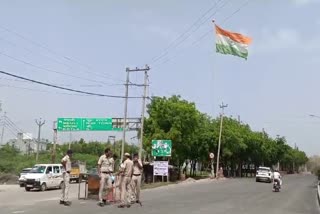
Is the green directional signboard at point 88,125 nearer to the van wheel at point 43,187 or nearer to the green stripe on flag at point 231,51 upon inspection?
the van wheel at point 43,187

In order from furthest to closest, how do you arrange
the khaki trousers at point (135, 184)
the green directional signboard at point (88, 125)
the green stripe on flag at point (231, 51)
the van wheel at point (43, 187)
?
the green directional signboard at point (88, 125) → the van wheel at point (43, 187) → the green stripe on flag at point (231, 51) → the khaki trousers at point (135, 184)

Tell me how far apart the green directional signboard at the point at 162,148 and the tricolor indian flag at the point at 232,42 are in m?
27.0

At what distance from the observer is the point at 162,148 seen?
165 feet

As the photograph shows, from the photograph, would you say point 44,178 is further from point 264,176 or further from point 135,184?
point 264,176

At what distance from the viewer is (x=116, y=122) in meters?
57.4

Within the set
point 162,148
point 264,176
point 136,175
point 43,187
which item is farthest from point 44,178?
point 264,176

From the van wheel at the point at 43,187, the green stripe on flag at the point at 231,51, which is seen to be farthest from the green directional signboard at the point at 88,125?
the green stripe on flag at the point at 231,51

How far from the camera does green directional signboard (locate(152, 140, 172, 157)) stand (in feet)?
164

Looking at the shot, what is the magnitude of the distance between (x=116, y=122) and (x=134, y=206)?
125 feet

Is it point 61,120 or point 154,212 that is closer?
point 154,212

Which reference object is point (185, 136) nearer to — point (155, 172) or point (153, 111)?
point (153, 111)

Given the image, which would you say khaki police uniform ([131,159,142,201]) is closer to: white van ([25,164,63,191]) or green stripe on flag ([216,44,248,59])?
green stripe on flag ([216,44,248,59])

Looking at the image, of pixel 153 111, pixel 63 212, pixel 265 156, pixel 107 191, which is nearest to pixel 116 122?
pixel 153 111

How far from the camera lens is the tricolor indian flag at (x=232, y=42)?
23.5 meters
